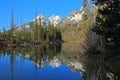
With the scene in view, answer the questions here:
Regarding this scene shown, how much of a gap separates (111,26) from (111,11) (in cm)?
167

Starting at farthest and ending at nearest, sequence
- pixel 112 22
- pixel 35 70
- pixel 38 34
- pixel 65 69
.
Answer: pixel 38 34
pixel 65 69
pixel 35 70
pixel 112 22

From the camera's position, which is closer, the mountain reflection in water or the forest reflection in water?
the forest reflection in water

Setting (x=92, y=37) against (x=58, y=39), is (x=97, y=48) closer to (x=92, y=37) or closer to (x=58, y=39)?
(x=92, y=37)

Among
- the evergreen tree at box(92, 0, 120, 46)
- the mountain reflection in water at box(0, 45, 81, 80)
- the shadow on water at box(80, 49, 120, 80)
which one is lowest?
the mountain reflection in water at box(0, 45, 81, 80)

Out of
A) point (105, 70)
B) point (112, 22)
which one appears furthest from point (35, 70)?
point (112, 22)

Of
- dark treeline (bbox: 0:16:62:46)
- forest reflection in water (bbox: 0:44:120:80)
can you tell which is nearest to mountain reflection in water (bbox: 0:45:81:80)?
forest reflection in water (bbox: 0:44:120:80)

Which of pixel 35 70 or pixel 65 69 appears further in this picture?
pixel 65 69

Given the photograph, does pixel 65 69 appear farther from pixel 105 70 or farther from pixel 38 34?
pixel 38 34

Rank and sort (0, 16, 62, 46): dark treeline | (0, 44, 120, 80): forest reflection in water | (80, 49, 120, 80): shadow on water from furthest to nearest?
(0, 16, 62, 46): dark treeline < (0, 44, 120, 80): forest reflection in water < (80, 49, 120, 80): shadow on water

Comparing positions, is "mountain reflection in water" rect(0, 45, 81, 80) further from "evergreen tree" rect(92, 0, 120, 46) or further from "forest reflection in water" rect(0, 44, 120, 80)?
"evergreen tree" rect(92, 0, 120, 46)

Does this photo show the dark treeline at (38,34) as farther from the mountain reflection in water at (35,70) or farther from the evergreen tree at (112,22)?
the evergreen tree at (112,22)

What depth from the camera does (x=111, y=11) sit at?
33.2 meters

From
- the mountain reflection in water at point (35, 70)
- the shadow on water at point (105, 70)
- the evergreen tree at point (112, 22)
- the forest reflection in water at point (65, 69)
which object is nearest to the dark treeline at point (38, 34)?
the mountain reflection in water at point (35, 70)

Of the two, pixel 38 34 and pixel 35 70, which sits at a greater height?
pixel 38 34
